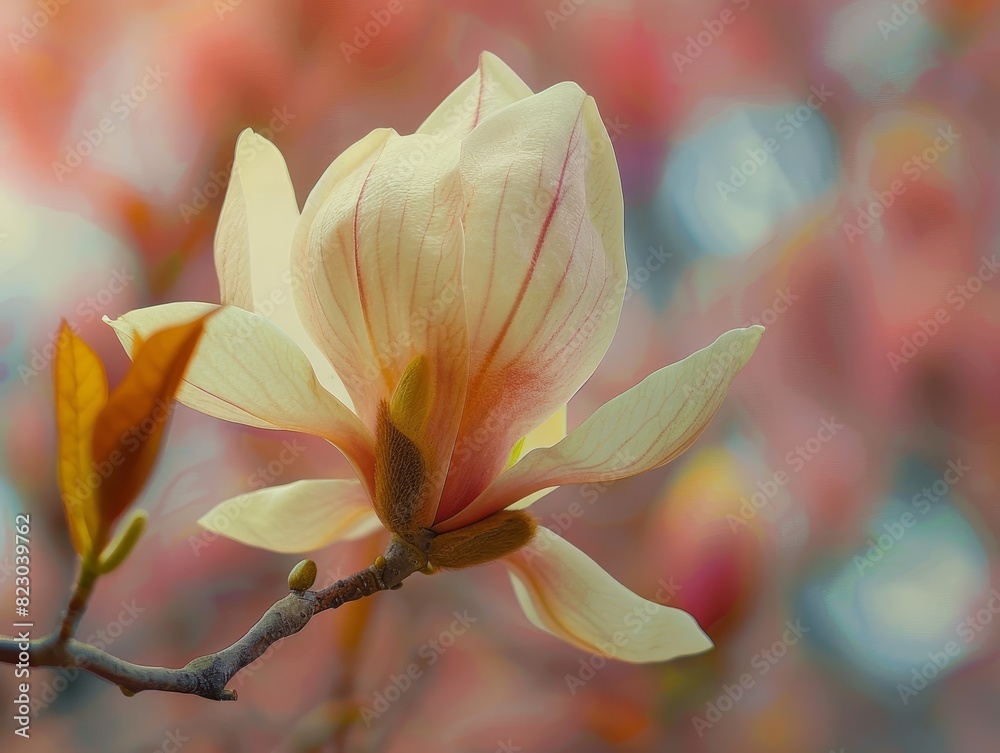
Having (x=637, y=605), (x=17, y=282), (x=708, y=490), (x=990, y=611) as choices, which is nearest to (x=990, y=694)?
(x=990, y=611)

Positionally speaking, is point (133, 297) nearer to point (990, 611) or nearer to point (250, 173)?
point (250, 173)

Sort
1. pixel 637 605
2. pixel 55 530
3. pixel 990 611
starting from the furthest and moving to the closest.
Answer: pixel 990 611
pixel 55 530
pixel 637 605
